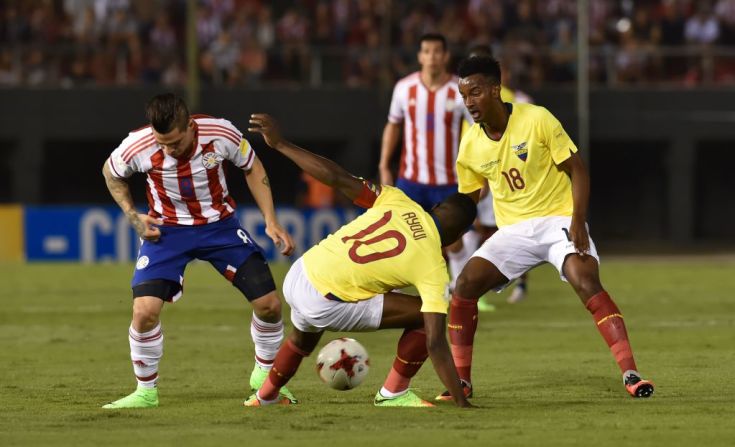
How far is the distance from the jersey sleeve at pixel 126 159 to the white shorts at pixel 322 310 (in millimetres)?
1193

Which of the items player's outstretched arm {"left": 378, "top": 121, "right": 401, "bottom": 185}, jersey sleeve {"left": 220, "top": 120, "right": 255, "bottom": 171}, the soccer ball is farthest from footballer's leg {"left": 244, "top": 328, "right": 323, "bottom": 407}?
player's outstretched arm {"left": 378, "top": 121, "right": 401, "bottom": 185}

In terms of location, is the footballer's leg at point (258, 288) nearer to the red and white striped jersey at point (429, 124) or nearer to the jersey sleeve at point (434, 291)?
the jersey sleeve at point (434, 291)

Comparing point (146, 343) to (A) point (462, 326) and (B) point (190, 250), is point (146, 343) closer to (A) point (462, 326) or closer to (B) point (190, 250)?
(B) point (190, 250)

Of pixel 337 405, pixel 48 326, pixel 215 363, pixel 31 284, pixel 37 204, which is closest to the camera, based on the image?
pixel 337 405

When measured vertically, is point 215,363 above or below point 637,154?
above

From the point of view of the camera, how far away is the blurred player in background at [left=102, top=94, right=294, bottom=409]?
26.1 ft

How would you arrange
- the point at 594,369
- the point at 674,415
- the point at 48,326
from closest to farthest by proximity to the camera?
1. the point at 674,415
2. the point at 594,369
3. the point at 48,326

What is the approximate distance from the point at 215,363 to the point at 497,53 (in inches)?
592

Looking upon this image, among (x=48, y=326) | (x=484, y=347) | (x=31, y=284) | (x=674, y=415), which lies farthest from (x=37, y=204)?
(x=674, y=415)

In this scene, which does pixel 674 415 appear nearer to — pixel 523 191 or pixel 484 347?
pixel 523 191

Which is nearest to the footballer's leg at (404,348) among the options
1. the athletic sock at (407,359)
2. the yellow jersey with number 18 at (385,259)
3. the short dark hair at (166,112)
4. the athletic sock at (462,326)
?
the athletic sock at (407,359)

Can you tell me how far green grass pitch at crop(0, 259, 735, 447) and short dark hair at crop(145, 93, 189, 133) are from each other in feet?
5.11

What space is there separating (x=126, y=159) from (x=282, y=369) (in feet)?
4.95

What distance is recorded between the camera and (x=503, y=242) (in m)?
8.38
